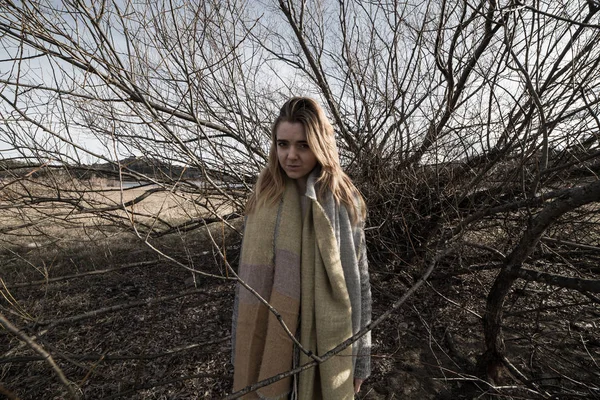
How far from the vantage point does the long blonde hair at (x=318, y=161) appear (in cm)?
137

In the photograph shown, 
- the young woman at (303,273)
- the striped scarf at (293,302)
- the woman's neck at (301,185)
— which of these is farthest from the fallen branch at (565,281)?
the woman's neck at (301,185)

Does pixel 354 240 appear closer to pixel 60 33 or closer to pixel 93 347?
pixel 60 33

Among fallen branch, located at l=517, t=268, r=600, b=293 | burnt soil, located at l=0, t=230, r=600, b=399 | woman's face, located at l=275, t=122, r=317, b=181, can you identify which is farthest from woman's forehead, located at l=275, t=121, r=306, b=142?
fallen branch, located at l=517, t=268, r=600, b=293

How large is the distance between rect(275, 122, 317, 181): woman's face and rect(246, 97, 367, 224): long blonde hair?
29 millimetres

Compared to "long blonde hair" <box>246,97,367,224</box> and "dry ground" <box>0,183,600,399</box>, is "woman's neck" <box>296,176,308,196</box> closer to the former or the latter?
"long blonde hair" <box>246,97,367,224</box>

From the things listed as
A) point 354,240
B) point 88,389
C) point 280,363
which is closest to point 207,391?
point 88,389

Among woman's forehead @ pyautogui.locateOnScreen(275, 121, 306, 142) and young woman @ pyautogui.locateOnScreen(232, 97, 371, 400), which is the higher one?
woman's forehead @ pyautogui.locateOnScreen(275, 121, 306, 142)

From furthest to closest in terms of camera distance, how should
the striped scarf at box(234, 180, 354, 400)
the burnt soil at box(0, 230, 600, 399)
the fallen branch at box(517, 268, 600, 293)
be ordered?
the burnt soil at box(0, 230, 600, 399) < the fallen branch at box(517, 268, 600, 293) < the striped scarf at box(234, 180, 354, 400)

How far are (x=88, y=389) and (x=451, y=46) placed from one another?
4.22 m

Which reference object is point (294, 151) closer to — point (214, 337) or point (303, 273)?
point (303, 273)

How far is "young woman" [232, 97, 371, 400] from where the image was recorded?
1.35m

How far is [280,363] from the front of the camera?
4.49ft

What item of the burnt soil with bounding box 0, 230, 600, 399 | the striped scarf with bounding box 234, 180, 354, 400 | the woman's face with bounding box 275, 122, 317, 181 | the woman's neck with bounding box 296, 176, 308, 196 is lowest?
the burnt soil with bounding box 0, 230, 600, 399

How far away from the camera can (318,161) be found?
1454 mm
